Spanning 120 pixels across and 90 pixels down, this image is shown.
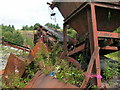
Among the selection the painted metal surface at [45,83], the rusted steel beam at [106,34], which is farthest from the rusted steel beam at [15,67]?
the rusted steel beam at [106,34]

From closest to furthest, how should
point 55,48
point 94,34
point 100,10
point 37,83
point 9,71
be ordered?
point 94,34, point 37,83, point 100,10, point 9,71, point 55,48

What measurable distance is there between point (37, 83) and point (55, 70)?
543 millimetres

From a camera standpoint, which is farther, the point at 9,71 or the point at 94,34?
the point at 9,71

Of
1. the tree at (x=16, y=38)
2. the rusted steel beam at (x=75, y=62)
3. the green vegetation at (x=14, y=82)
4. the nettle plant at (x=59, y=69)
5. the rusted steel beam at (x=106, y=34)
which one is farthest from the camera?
the tree at (x=16, y=38)

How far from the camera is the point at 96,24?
4359 mm

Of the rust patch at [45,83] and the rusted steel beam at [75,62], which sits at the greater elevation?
the rusted steel beam at [75,62]

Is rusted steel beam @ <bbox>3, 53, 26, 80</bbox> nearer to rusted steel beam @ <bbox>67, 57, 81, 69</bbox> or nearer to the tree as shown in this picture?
rusted steel beam @ <bbox>67, 57, 81, 69</bbox>

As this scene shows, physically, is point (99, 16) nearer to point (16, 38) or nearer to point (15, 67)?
point (15, 67)

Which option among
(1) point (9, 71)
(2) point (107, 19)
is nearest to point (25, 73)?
(1) point (9, 71)

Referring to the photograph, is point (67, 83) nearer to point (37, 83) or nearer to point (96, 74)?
point (96, 74)

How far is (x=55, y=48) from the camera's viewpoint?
5.78 m

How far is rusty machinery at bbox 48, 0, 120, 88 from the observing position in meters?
3.64

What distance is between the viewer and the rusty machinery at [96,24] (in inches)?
143

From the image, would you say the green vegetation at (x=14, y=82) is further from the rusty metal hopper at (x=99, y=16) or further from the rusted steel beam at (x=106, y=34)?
the rusted steel beam at (x=106, y=34)
